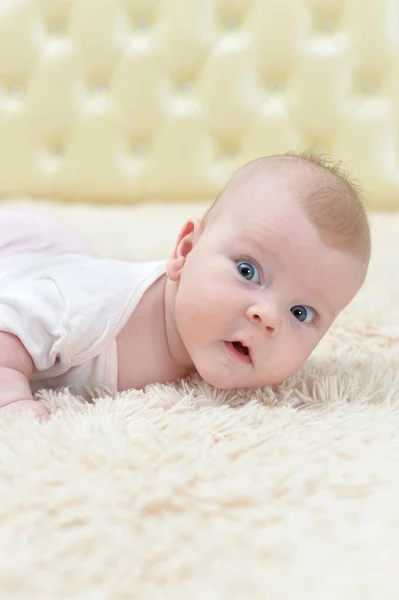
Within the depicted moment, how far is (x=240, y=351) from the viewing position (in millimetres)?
886

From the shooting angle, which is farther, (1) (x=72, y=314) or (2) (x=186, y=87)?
(2) (x=186, y=87)

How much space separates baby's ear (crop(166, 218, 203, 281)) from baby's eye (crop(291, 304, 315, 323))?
0.59 feet

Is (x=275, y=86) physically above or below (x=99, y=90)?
above

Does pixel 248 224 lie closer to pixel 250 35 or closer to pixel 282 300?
pixel 282 300

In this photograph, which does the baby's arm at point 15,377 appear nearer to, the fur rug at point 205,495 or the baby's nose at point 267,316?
the fur rug at point 205,495

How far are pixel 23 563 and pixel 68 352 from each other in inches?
16.3

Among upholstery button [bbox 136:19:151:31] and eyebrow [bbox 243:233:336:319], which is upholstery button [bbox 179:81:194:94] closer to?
upholstery button [bbox 136:19:151:31]

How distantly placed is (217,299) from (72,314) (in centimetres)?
23

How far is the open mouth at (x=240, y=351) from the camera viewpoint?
88 cm

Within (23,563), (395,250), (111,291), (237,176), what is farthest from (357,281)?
(395,250)

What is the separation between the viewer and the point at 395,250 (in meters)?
1.84

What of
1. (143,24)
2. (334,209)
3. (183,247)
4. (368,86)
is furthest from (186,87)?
(334,209)

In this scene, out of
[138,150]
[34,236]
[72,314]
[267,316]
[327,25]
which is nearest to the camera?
[267,316]

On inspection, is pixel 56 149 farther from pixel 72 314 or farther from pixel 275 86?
pixel 72 314
